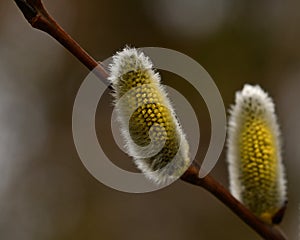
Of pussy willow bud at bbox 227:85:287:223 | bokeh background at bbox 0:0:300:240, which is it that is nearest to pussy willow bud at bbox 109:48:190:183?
pussy willow bud at bbox 227:85:287:223

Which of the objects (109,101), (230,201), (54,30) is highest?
(109,101)

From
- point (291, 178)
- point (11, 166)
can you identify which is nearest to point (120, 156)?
point (11, 166)

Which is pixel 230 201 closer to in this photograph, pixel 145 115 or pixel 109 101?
pixel 145 115

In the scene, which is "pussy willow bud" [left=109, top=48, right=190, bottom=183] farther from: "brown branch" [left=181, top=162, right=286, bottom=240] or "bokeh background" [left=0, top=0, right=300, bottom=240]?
"bokeh background" [left=0, top=0, right=300, bottom=240]

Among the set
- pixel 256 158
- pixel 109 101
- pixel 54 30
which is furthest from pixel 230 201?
pixel 109 101

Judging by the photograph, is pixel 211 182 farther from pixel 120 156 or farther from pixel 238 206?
Result: pixel 120 156

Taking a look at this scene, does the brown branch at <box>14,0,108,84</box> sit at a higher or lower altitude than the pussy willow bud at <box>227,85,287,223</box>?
higher
